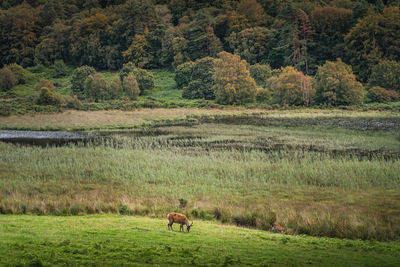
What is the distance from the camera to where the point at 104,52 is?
136 meters

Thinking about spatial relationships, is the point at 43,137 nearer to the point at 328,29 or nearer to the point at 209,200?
the point at 209,200

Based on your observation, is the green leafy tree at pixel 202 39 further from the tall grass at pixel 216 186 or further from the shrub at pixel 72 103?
the tall grass at pixel 216 186

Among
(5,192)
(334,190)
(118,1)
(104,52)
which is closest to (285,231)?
(334,190)

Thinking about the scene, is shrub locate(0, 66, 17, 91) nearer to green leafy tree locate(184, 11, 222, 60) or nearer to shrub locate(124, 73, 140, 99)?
shrub locate(124, 73, 140, 99)

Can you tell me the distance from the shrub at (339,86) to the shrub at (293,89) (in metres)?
2.81

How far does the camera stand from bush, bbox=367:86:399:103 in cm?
7844

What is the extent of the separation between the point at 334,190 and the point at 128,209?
11324mm

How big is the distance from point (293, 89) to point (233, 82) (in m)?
12.4

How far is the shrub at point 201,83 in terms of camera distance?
92.5 meters

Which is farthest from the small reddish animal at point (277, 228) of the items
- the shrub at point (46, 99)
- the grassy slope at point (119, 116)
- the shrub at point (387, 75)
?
the shrub at point (387, 75)

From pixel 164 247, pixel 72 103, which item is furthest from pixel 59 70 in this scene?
pixel 164 247

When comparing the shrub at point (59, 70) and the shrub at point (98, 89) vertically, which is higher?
the shrub at point (59, 70)

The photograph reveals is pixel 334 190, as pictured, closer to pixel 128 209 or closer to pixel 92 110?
pixel 128 209

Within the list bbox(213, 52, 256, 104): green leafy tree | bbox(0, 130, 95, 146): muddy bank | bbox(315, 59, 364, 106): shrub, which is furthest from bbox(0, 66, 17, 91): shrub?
bbox(315, 59, 364, 106): shrub
